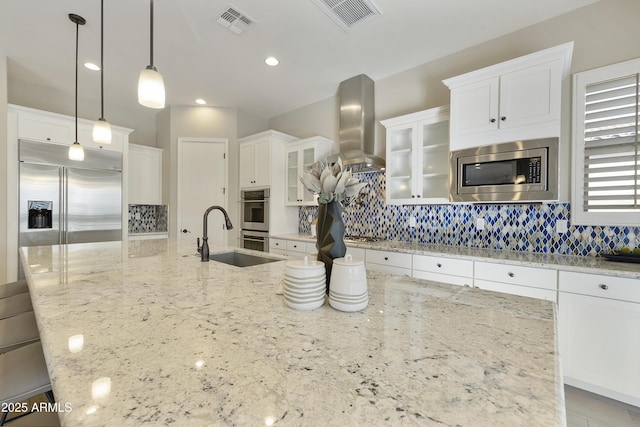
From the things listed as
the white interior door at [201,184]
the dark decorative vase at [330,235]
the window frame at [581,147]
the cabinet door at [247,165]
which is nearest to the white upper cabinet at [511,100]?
the window frame at [581,147]

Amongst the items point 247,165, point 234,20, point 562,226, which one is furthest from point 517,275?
point 247,165

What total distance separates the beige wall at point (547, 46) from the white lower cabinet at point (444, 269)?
1002 mm

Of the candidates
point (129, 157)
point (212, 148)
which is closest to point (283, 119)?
point (212, 148)

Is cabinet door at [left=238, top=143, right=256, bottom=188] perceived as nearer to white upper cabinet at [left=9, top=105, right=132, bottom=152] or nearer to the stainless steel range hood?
the stainless steel range hood

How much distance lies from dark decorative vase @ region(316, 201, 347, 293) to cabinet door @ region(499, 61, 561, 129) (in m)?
1.98

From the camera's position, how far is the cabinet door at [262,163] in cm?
393

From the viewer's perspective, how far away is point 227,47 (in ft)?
9.16

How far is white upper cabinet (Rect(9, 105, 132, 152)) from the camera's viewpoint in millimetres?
3156

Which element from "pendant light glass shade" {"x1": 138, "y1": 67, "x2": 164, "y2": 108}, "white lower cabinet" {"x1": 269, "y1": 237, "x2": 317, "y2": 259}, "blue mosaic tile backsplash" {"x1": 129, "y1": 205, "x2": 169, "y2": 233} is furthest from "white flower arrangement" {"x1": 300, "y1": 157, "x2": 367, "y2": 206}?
"blue mosaic tile backsplash" {"x1": 129, "y1": 205, "x2": 169, "y2": 233}

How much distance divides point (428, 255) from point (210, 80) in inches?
128

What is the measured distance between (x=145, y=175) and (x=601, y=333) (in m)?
5.34

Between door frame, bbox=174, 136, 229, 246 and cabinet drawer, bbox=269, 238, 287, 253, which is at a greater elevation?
door frame, bbox=174, 136, 229, 246

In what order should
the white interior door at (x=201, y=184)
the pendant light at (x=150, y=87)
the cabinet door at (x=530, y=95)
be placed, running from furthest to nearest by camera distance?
the white interior door at (x=201, y=184), the cabinet door at (x=530, y=95), the pendant light at (x=150, y=87)

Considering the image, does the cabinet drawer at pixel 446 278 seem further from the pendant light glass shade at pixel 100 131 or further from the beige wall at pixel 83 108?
the beige wall at pixel 83 108
